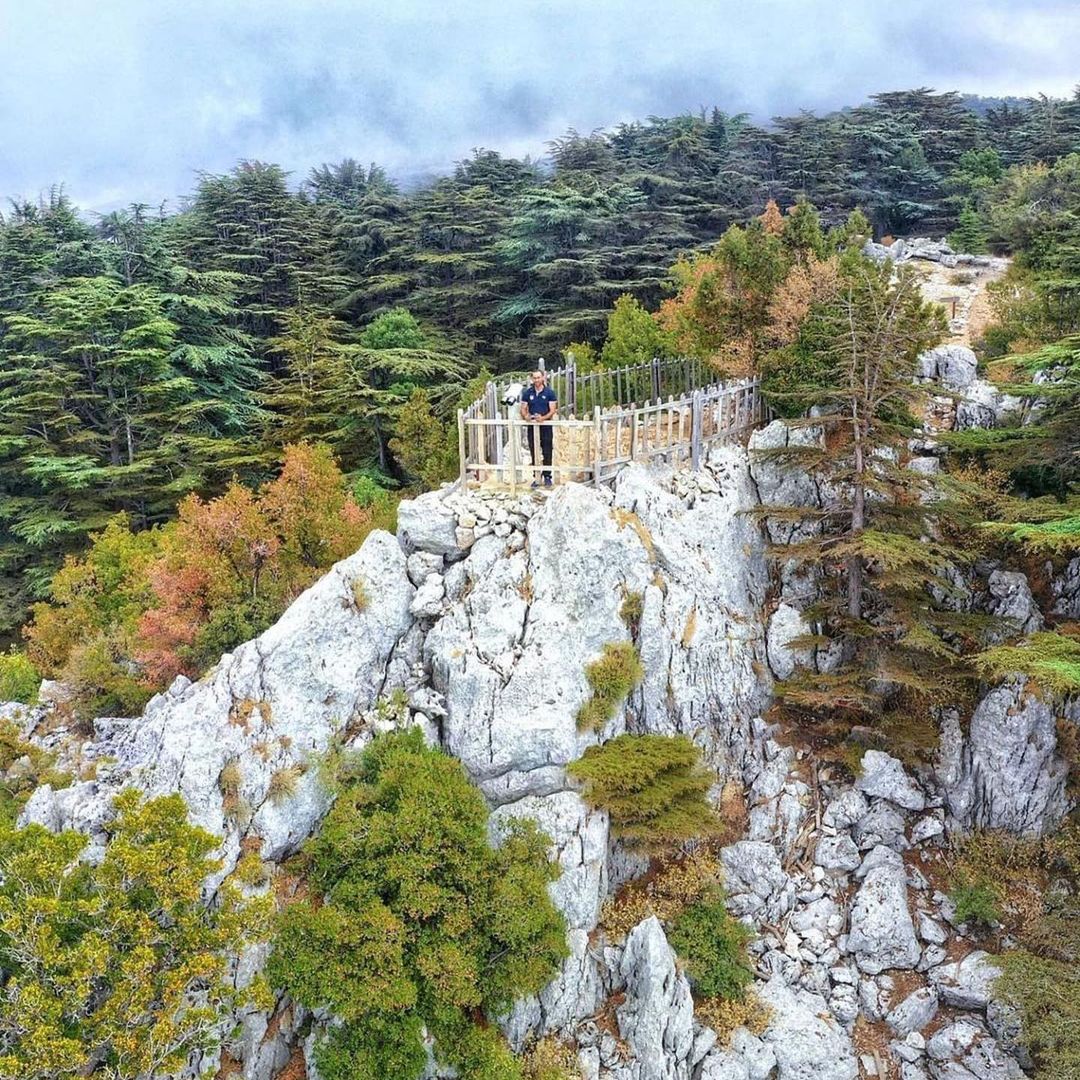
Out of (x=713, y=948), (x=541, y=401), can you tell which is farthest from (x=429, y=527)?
(x=713, y=948)

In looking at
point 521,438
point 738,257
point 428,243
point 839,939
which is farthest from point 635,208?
point 839,939

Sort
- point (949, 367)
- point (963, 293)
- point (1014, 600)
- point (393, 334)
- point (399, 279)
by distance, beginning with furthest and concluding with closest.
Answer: point (399, 279)
point (393, 334)
point (963, 293)
point (949, 367)
point (1014, 600)

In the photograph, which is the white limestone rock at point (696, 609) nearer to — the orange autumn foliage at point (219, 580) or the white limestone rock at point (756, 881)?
the white limestone rock at point (756, 881)

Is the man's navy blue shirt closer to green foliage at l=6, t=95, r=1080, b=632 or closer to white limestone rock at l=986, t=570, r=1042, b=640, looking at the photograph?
green foliage at l=6, t=95, r=1080, b=632

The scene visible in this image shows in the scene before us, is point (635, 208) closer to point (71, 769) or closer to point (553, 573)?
point (553, 573)

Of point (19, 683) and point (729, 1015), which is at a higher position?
point (19, 683)

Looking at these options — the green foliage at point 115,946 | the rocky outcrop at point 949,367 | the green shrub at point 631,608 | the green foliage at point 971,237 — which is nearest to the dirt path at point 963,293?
the green foliage at point 971,237

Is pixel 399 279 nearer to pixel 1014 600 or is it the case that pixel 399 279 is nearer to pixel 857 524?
pixel 857 524
